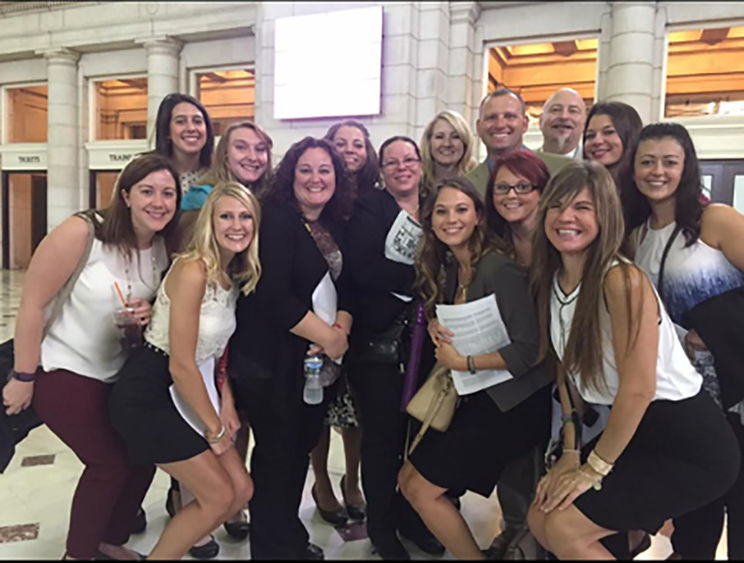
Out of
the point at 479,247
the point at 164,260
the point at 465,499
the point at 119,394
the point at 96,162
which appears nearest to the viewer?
the point at 119,394

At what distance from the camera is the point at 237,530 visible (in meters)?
2.71

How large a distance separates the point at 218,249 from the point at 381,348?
83 centimetres

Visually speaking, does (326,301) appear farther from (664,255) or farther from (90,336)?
(664,255)

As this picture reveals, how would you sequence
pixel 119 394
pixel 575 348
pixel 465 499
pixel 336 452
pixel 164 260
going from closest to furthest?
pixel 575 348
pixel 119 394
pixel 164 260
pixel 465 499
pixel 336 452

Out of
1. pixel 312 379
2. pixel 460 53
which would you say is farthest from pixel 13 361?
pixel 460 53

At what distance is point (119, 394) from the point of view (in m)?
2.05

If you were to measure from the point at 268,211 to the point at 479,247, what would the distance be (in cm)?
91

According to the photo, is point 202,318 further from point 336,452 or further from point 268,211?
point 336,452

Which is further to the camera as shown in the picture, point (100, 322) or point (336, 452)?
point (336, 452)

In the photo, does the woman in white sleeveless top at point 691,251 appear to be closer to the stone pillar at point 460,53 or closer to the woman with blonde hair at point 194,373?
the woman with blonde hair at point 194,373

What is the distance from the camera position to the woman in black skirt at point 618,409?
5.54 feet

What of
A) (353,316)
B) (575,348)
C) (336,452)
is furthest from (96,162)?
(575,348)

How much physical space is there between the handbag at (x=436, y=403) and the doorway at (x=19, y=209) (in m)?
2.12

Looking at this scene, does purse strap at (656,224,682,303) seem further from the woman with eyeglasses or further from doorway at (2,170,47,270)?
doorway at (2,170,47,270)
